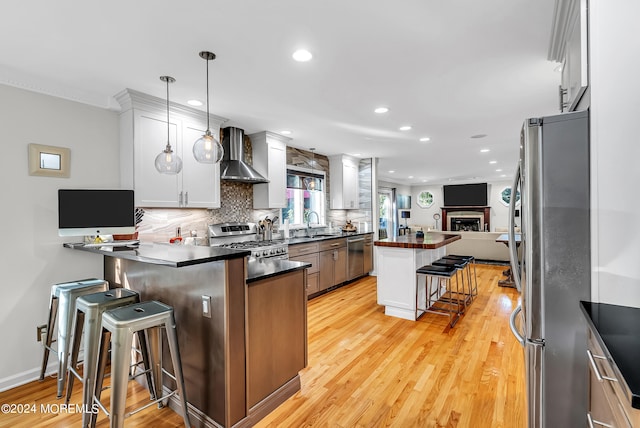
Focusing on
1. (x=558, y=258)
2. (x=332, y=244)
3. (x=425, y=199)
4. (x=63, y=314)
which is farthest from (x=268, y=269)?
(x=425, y=199)

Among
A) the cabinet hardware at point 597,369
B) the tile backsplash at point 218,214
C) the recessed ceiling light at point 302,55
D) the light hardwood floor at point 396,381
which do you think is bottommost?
the light hardwood floor at point 396,381

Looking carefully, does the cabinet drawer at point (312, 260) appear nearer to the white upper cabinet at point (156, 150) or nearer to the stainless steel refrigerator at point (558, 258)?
the white upper cabinet at point (156, 150)

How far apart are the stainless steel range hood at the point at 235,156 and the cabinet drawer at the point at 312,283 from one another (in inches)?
63.9

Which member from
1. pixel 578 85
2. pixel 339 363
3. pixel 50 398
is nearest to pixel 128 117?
pixel 50 398

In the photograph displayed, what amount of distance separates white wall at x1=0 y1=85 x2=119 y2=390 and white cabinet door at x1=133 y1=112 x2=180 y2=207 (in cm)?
40

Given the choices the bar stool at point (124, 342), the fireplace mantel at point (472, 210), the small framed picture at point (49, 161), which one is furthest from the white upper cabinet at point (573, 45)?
the fireplace mantel at point (472, 210)

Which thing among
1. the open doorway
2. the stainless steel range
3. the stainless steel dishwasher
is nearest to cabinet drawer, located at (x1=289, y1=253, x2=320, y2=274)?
the stainless steel range

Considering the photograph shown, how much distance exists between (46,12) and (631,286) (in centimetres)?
310

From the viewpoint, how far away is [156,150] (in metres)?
3.00

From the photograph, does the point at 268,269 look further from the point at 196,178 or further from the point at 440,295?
the point at 440,295

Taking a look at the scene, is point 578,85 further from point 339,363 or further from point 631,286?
point 339,363

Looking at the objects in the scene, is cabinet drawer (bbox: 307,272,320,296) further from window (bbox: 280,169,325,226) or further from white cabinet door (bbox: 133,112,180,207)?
white cabinet door (bbox: 133,112,180,207)

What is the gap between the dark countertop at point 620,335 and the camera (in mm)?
745

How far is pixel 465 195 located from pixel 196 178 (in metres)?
11.0
